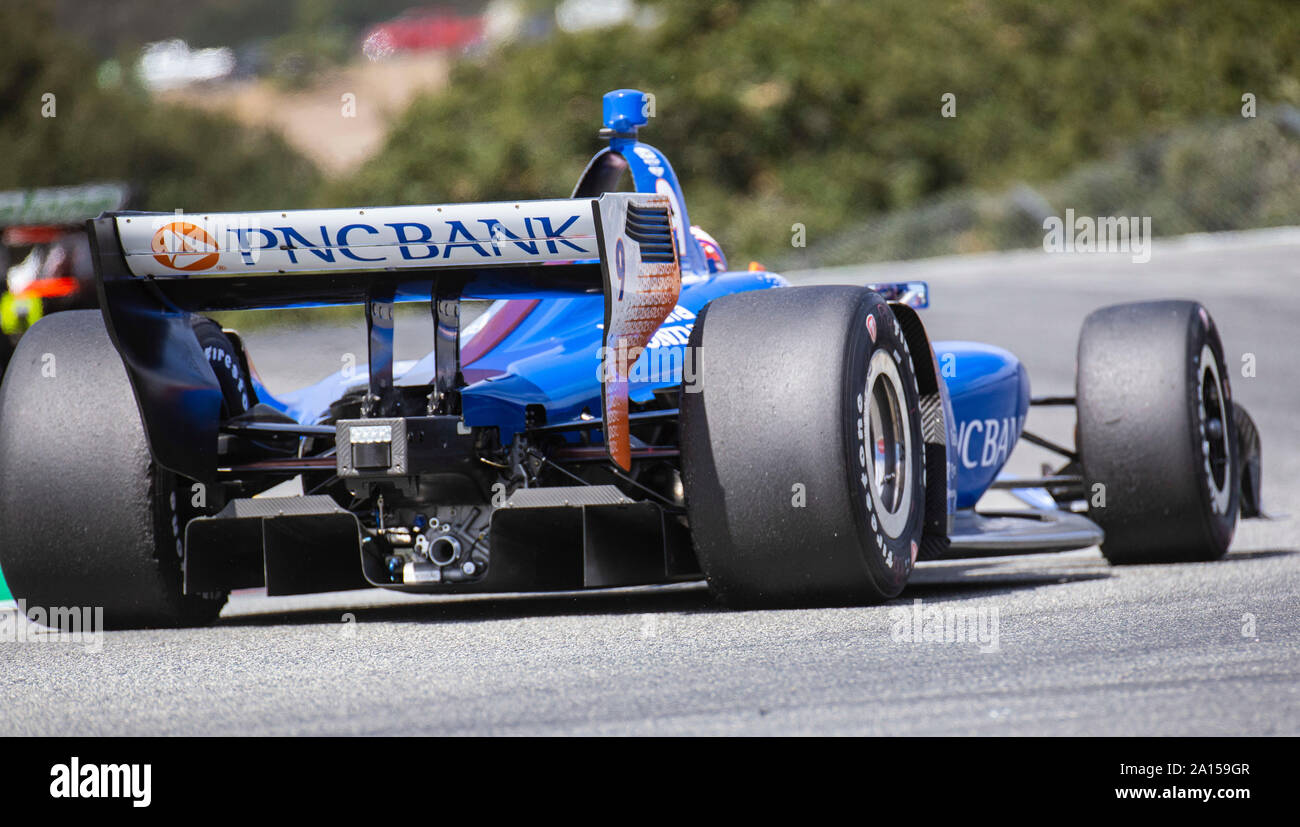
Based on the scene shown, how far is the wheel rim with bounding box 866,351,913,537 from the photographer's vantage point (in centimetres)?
532

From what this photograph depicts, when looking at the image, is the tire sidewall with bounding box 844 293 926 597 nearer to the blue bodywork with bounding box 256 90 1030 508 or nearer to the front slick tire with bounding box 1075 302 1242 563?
the blue bodywork with bounding box 256 90 1030 508

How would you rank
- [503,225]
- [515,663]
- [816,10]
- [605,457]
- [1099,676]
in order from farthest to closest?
[816,10], [605,457], [503,225], [515,663], [1099,676]

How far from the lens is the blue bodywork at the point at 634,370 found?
Answer: 209 inches

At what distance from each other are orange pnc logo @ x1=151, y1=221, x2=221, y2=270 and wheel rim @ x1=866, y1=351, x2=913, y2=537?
73.7 inches

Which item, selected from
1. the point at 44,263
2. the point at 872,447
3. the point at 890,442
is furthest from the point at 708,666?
the point at 44,263

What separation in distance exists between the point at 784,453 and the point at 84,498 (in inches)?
80.7

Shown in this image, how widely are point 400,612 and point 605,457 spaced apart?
125cm

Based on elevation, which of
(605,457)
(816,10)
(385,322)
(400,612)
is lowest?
(400,612)

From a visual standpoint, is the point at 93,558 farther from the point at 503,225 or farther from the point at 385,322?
the point at 503,225

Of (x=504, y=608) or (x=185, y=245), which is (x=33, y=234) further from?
(x=185, y=245)

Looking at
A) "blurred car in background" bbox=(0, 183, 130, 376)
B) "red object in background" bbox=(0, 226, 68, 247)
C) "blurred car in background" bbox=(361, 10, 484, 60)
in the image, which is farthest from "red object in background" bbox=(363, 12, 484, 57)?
"red object in background" bbox=(0, 226, 68, 247)

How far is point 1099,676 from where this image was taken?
360 centimetres
